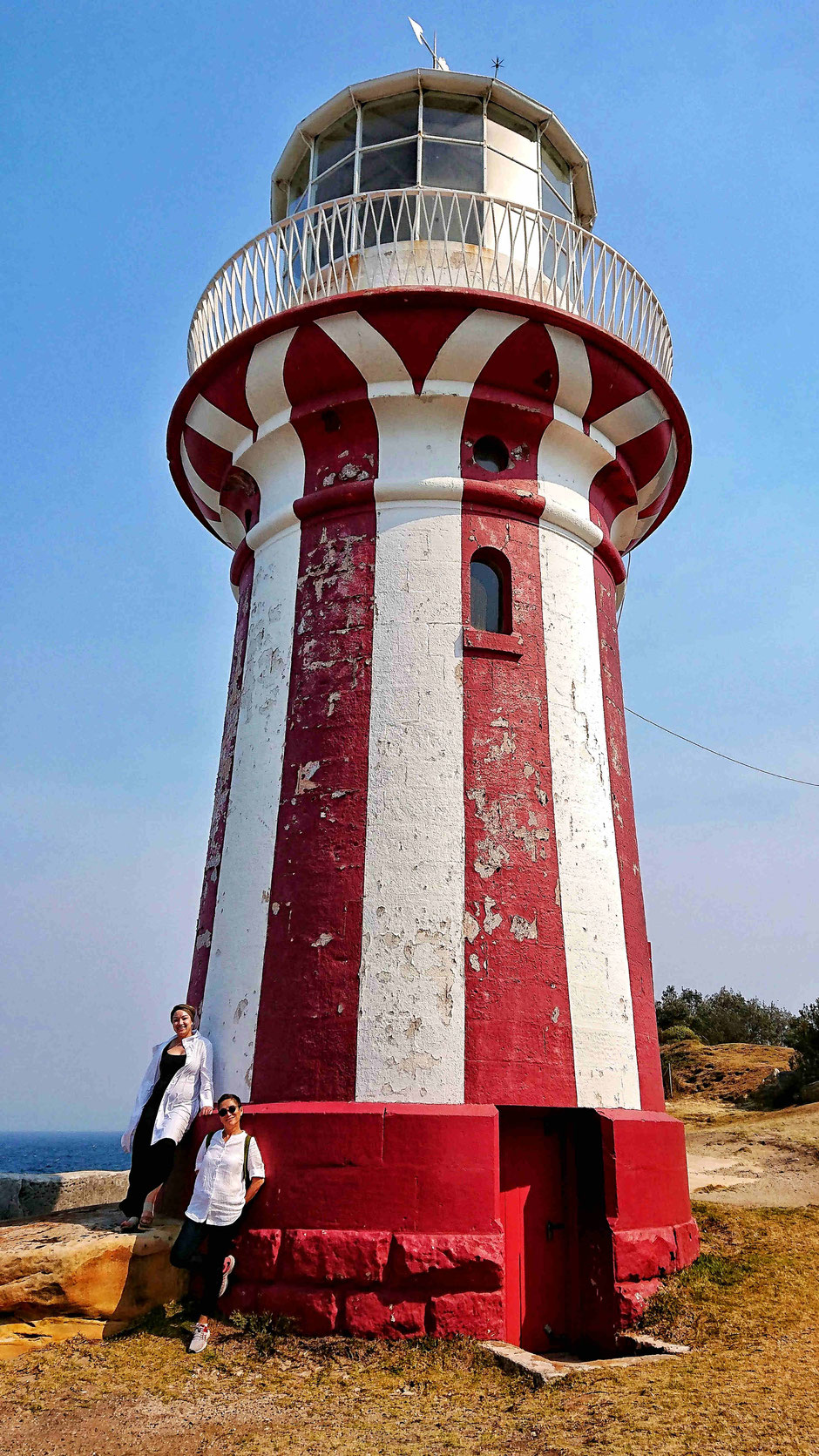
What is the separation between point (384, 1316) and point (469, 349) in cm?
653

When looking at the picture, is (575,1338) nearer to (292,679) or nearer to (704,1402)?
(704,1402)

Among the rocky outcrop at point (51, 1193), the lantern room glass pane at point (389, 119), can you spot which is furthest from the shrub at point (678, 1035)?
the lantern room glass pane at point (389, 119)

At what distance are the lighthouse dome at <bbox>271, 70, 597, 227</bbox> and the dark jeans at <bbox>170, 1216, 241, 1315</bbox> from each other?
7.82 meters

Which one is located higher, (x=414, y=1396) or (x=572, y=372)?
(x=572, y=372)

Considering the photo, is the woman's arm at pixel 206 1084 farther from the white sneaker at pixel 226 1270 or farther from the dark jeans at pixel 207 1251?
the white sneaker at pixel 226 1270

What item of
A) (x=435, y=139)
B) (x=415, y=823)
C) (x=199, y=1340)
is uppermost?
(x=435, y=139)

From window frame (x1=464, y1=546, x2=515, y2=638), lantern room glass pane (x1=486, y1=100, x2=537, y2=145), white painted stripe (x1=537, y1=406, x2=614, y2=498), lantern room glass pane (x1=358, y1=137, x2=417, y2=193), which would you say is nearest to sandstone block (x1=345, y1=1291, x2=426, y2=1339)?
window frame (x1=464, y1=546, x2=515, y2=638)

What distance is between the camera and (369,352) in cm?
815

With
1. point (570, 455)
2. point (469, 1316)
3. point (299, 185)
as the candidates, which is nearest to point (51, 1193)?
point (469, 1316)

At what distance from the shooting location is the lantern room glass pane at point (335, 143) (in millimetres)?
9570

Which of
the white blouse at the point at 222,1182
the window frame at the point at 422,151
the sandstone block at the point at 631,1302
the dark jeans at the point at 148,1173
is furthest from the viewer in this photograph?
the window frame at the point at 422,151

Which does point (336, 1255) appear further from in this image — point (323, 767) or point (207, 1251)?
point (323, 767)

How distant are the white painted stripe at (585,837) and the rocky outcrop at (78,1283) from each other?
2.80 metres

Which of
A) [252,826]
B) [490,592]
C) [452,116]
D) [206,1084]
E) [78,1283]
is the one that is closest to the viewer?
[78,1283]
